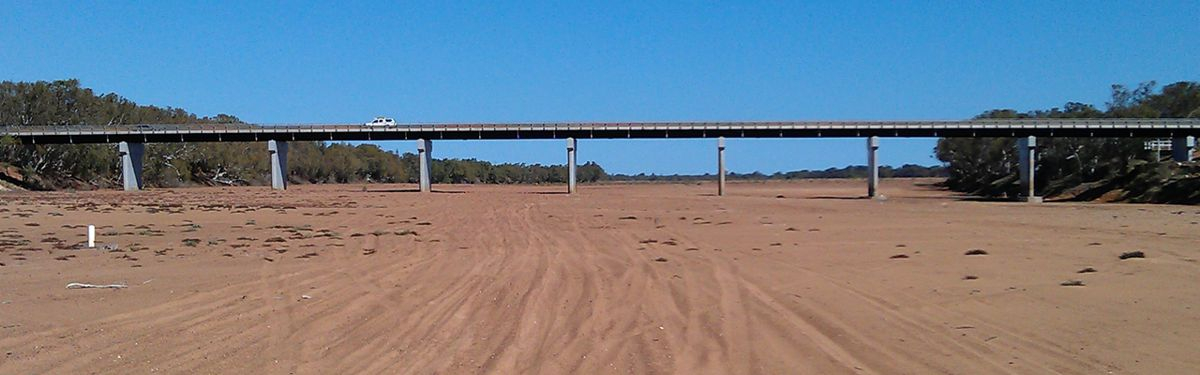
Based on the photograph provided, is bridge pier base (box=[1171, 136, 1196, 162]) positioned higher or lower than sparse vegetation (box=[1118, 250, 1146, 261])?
higher

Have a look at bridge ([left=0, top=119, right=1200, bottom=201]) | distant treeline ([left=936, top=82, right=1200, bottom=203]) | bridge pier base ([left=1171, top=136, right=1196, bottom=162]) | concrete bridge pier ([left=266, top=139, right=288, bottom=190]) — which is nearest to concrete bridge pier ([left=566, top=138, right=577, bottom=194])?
bridge ([left=0, top=119, right=1200, bottom=201])

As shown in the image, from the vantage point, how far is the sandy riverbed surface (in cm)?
736

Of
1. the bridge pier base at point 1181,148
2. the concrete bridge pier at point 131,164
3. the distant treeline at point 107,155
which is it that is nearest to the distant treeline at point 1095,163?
the bridge pier base at point 1181,148

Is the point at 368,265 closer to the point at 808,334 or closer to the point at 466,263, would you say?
the point at 466,263

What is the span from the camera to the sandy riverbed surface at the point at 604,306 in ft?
24.1

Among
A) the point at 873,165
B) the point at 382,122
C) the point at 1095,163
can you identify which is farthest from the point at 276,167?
the point at 1095,163

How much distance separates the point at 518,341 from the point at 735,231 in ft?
54.2

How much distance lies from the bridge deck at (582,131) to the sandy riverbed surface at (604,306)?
52244 mm

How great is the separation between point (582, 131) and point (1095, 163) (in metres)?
41.2

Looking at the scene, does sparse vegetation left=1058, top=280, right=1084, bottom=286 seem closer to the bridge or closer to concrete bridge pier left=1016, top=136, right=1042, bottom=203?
concrete bridge pier left=1016, top=136, right=1042, bottom=203

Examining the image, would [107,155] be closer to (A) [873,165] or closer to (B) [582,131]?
(B) [582,131]

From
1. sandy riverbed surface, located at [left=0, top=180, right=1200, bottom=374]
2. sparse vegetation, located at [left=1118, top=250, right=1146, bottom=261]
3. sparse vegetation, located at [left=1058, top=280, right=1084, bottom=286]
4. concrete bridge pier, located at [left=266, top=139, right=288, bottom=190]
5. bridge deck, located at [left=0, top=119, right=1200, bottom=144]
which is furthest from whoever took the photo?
concrete bridge pier, located at [left=266, top=139, right=288, bottom=190]

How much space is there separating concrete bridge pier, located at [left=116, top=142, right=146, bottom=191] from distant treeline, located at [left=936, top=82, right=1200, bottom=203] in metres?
69.5

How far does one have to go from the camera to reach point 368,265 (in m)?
15.2
